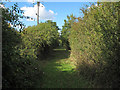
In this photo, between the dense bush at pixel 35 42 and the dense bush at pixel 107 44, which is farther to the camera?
the dense bush at pixel 35 42

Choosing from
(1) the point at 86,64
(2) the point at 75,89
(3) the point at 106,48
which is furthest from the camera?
(1) the point at 86,64

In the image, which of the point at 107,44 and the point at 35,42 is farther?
the point at 35,42

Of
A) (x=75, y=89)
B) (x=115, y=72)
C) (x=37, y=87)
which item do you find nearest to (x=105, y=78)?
(x=115, y=72)

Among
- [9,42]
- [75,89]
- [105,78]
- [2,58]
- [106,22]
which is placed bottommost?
[75,89]

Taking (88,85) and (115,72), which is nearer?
(115,72)

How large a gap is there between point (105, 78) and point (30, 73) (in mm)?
3129

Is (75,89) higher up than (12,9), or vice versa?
(12,9)

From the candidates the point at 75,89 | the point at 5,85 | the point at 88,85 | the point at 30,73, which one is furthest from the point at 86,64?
the point at 5,85

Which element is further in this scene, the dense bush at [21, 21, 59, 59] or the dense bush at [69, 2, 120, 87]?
the dense bush at [21, 21, 59, 59]

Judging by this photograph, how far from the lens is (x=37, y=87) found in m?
5.04

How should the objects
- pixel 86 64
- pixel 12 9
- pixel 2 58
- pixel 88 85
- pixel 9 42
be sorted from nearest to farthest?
1. pixel 2 58
2. pixel 9 42
3. pixel 12 9
4. pixel 88 85
5. pixel 86 64

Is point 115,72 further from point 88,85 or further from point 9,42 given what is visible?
point 9,42

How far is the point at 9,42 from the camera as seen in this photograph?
11.4 feet

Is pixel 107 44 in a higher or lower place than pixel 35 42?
lower
